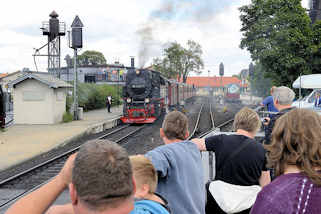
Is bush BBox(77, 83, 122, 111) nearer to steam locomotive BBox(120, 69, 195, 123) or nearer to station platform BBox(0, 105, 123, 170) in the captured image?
steam locomotive BBox(120, 69, 195, 123)

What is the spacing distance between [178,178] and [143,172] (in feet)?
1.90

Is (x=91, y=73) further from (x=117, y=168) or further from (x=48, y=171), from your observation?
(x=117, y=168)

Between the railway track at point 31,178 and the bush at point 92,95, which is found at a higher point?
the bush at point 92,95

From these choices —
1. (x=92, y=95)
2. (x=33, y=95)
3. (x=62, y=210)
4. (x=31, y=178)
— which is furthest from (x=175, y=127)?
(x=92, y=95)

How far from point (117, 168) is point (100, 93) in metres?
32.6

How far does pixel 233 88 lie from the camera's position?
49.8 metres

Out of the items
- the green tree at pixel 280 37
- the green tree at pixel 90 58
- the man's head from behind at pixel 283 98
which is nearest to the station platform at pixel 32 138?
the man's head from behind at pixel 283 98

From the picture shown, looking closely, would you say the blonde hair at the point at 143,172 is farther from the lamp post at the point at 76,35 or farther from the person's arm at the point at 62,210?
the lamp post at the point at 76,35

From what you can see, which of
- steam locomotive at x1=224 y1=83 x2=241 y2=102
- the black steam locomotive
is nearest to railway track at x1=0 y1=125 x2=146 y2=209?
the black steam locomotive

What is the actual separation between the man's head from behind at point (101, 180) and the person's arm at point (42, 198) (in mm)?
128

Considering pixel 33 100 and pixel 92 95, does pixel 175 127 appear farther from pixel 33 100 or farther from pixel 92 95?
pixel 92 95

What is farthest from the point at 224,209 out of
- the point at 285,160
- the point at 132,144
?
the point at 132,144

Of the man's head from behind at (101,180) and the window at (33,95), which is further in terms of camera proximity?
the window at (33,95)

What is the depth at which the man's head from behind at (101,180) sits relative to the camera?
1.41m
